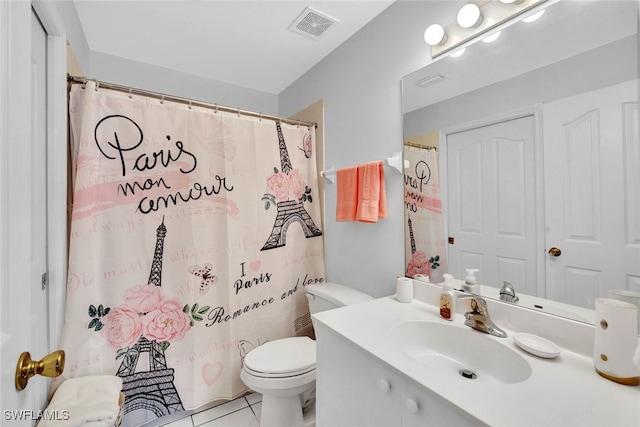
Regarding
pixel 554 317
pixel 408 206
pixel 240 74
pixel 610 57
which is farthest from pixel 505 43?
pixel 240 74

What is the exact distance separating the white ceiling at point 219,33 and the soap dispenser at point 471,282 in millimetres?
1472

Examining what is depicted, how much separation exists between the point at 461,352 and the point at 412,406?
0.41 m

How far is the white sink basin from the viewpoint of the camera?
931 mm

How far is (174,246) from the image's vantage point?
162 cm

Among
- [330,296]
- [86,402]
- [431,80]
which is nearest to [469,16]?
[431,80]

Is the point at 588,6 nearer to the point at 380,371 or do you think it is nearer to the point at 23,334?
the point at 380,371

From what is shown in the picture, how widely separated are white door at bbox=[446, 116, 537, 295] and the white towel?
1592 millimetres

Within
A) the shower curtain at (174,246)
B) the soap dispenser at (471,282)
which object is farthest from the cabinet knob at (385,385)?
the shower curtain at (174,246)

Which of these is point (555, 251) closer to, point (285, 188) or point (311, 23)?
point (285, 188)

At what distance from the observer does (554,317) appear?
0.99 meters

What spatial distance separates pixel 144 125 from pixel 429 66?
60.7 inches

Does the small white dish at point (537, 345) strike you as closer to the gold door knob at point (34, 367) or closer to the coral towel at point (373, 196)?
the coral towel at point (373, 196)

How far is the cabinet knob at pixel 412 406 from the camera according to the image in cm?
78

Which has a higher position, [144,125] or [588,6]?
[588,6]
